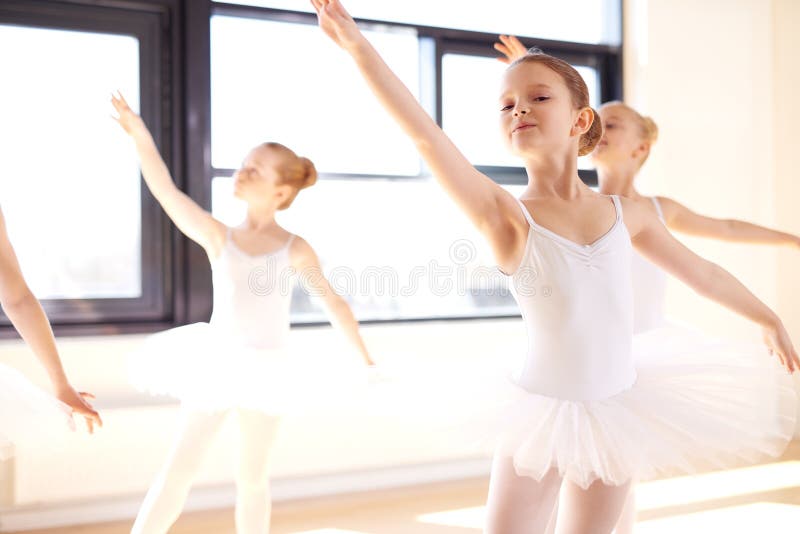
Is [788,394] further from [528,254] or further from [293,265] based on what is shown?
[293,265]

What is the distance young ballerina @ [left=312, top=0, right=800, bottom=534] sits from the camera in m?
1.13

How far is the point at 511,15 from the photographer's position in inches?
138

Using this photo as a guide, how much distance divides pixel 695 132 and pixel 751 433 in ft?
8.85

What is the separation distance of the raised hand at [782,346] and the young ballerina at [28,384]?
54.4 inches

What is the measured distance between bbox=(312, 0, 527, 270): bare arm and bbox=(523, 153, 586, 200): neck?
111 millimetres

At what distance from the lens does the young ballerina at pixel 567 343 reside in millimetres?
1133

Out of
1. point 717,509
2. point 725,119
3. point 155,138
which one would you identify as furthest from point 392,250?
point 725,119

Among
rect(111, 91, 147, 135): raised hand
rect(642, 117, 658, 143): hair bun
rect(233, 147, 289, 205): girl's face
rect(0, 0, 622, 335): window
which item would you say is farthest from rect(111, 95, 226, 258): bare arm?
rect(642, 117, 658, 143): hair bun

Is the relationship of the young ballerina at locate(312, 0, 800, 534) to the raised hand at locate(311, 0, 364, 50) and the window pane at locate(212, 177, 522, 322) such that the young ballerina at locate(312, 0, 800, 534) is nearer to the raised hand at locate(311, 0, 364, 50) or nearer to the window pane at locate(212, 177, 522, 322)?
the raised hand at locate(311, 0, 364, 50)

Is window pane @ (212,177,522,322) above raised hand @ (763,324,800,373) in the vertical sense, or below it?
above

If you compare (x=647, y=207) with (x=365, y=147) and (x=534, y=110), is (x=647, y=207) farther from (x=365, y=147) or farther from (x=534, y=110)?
(x=365, y=147)

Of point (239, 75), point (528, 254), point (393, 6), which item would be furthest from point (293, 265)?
point (393, 6)

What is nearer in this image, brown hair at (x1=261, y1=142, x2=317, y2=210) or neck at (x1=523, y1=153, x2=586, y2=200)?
neck at (x1=523, y1=153, x2=586, y2=200)

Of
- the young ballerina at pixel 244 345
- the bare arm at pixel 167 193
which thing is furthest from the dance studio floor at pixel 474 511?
the bare arm at pixel 167 193
